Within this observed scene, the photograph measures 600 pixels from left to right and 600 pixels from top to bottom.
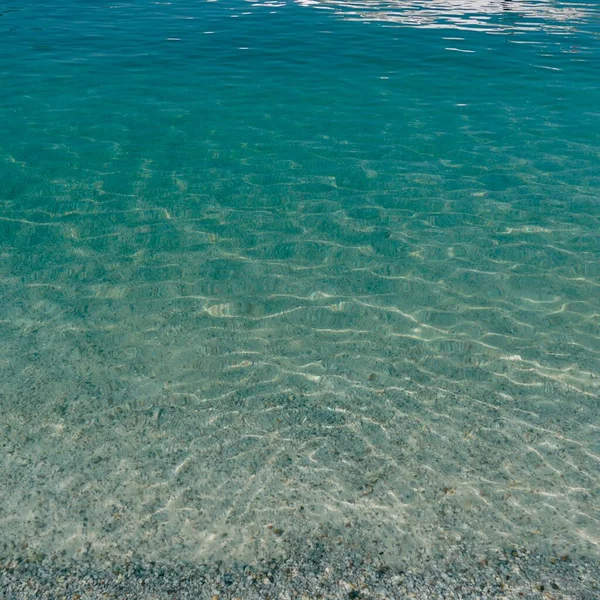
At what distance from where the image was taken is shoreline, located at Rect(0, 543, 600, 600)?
3.97 metres

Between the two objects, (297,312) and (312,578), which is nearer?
(312,578)

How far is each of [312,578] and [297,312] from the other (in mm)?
3184

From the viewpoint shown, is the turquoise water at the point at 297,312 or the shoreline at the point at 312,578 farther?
the turquoise water at the point at 297,312

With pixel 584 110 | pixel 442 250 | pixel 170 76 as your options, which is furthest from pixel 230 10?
pixel 442 250

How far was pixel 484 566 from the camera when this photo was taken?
418cm

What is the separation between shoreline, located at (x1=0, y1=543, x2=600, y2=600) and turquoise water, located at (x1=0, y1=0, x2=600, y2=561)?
136 millimetres

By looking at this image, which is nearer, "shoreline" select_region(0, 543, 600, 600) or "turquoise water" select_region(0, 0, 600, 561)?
"shoreline" select_region(0, 543, 600, 600)

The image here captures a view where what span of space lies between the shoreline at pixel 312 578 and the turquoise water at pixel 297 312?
136mm

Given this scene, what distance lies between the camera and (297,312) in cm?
678

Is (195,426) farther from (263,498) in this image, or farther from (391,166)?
(391,166)

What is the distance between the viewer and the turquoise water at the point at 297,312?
464 cm

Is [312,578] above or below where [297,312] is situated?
below

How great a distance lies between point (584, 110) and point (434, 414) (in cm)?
953

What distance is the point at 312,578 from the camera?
4.07m
